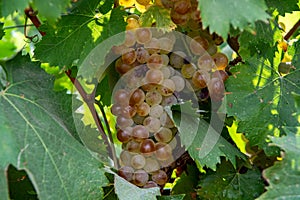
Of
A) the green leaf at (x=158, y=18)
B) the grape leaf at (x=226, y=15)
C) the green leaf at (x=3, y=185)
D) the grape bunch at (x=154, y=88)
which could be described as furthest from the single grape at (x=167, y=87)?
the green leaf at (x=3, y=185)

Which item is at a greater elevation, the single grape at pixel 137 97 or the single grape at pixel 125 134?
the single grape at pixel 137 97

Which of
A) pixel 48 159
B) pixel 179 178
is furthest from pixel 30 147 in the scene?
pixel 179 178

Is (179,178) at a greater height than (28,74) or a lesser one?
lesser

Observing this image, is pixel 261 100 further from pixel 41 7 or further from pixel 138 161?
pixel 41 7

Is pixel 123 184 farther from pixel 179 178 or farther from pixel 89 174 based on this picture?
pixel 179 178

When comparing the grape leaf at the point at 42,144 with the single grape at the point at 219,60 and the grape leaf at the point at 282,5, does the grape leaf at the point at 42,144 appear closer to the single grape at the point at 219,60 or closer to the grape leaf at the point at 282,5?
A: the single grape at the point at 219,60

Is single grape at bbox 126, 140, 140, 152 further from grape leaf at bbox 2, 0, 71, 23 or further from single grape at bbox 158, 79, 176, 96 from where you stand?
grape leaf at bbox 2, 0, 71, 23

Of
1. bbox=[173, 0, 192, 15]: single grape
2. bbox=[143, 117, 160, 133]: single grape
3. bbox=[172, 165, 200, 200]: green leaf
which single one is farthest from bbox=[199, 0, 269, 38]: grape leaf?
bbox=[172, 165, 200, 200]: green leaf
